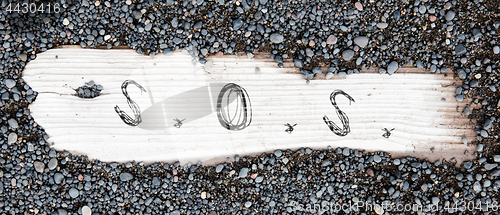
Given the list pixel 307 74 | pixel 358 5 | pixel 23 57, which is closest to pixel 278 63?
pixel 307 74

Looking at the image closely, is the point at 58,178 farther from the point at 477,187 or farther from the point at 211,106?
the point at 477,187

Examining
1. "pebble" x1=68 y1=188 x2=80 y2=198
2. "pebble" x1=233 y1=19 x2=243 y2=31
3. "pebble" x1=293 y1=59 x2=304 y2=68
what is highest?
"pebble" x1=233 y1=19 x2=243 y2=31

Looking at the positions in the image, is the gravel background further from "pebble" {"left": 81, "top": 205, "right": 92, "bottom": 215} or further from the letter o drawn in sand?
the letter o drawn in sand

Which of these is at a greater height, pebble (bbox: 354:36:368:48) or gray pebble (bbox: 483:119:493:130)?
pebble (bbox: 354:36:368:48)

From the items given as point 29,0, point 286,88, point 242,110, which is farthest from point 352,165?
point 29,0

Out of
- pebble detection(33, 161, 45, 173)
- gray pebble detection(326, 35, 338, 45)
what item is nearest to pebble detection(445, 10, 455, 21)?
gray pebble detection(326, 35, 338, 45)

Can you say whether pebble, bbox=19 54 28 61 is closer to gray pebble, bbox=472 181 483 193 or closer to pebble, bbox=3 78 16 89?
pebble, bbox=3 78 16 89
